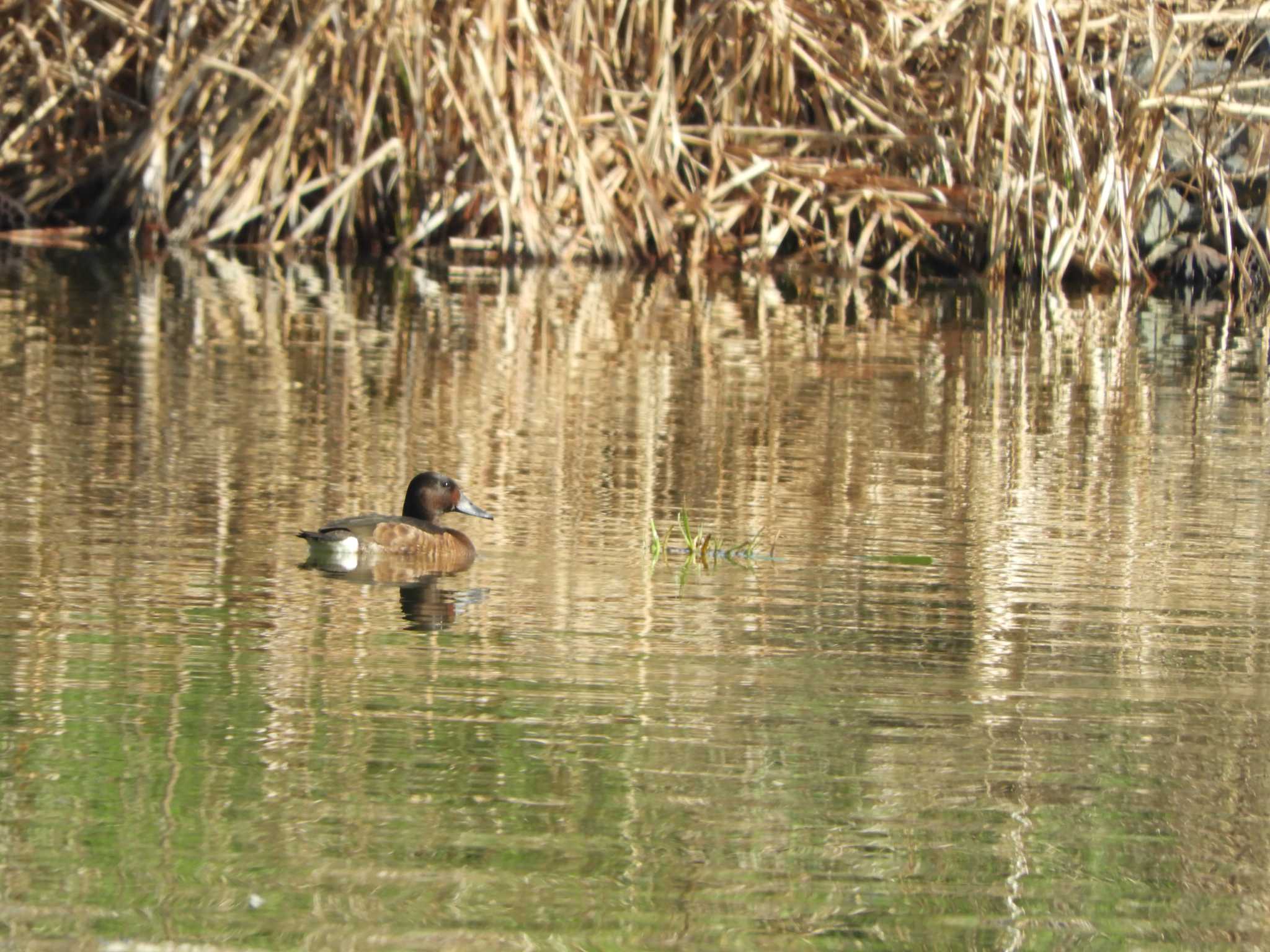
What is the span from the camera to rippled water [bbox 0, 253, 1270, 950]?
131 inches

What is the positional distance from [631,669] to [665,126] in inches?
495

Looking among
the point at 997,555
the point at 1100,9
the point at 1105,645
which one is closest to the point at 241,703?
the point at 1105,645

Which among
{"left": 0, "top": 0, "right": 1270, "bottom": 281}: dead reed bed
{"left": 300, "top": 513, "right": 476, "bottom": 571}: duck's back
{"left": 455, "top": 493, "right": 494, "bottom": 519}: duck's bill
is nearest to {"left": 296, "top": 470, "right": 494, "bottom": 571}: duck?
{"left": 300, "top": 513, "right": 476, "bottom": 571}: duck's back

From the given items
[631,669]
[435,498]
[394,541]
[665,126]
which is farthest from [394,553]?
[665,126]

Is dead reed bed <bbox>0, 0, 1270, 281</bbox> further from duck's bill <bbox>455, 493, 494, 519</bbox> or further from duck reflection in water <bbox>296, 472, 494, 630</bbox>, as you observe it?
duck reflection in water <bbox>296, 472, 494, 630</bbox>

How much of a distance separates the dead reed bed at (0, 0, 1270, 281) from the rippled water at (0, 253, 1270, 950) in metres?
6.07

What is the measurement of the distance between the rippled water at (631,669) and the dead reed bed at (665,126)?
19.9 feet

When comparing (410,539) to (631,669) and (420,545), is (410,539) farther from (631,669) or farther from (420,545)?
(631,669)

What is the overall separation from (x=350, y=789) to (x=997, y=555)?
2977 millimetres

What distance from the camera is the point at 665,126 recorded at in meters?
16.9

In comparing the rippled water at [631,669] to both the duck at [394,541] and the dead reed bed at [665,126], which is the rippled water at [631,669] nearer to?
the duck at [394,541]

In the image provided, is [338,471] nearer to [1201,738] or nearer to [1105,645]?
[1105,645]

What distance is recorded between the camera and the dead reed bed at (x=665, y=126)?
1575cm

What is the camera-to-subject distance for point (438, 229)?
1830 centimetres
